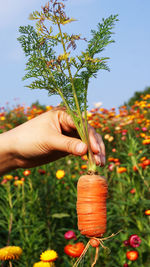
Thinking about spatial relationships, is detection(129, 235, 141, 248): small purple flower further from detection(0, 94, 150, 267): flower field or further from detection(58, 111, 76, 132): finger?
detection(58, 111, 76, 132): finger

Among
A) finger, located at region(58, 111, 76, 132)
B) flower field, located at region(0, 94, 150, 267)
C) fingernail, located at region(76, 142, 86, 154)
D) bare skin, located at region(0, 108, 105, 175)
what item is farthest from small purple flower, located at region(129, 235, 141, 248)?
fingernail, located at region(76, 142, 86, 154)

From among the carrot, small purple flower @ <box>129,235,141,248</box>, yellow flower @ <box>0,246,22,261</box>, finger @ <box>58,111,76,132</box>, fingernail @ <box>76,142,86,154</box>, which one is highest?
finger @ <box>58,111,76,132</box>

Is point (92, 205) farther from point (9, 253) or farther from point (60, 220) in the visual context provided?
point (60, 220)

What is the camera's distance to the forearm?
1.63 meters

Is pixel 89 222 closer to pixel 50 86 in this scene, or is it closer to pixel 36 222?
pixel 50 86

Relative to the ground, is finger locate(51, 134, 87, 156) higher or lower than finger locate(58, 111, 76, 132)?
lower

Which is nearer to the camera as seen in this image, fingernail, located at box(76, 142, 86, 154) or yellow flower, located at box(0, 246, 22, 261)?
fingernail, located at box(76, 142, 86, 154)

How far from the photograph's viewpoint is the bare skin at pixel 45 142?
1327 mm

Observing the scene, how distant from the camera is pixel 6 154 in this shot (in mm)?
1688

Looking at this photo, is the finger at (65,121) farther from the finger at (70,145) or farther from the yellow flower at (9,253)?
the yellow flower at (9,253)

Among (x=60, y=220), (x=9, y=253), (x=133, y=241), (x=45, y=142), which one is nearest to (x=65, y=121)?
(x=45, y=142)

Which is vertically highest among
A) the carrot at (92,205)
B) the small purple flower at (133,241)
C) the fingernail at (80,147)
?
the fingernail at (80,147)

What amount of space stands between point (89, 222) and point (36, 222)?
1.32m

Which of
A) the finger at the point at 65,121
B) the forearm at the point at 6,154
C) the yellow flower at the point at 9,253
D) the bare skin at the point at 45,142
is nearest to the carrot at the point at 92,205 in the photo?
the bare skin at the point at 45,142
